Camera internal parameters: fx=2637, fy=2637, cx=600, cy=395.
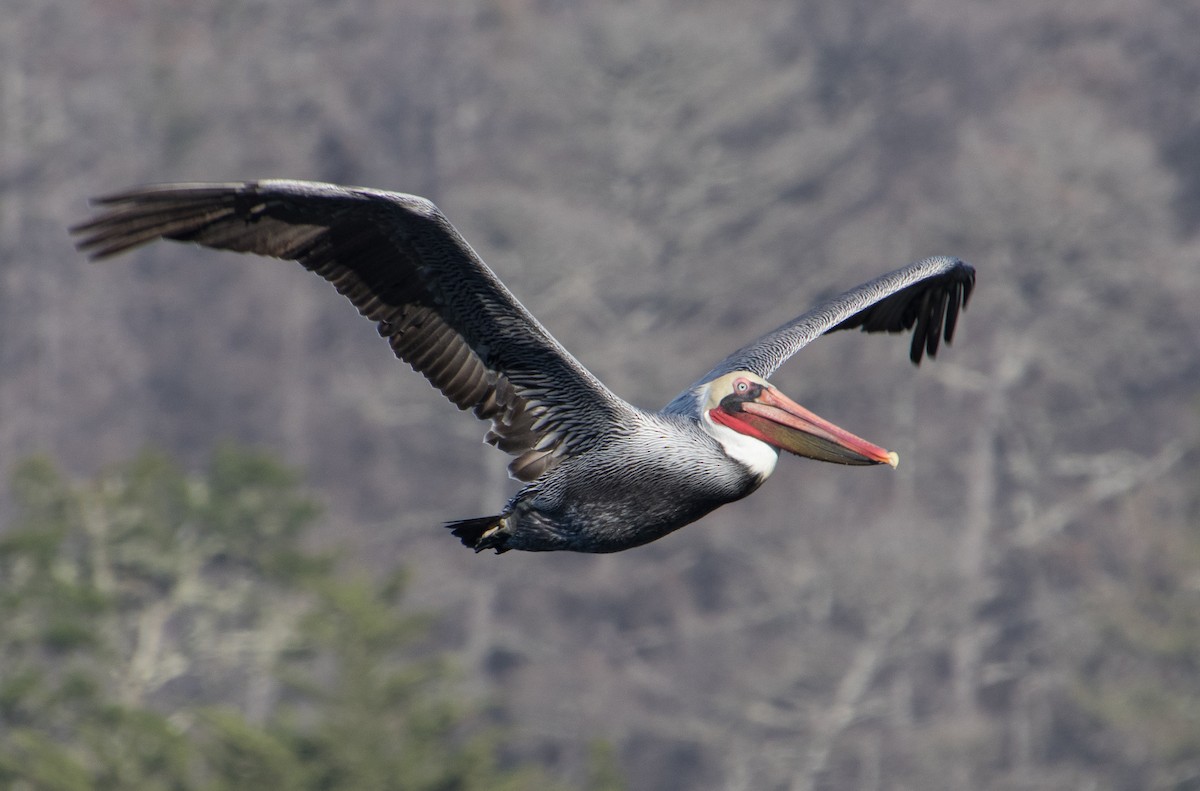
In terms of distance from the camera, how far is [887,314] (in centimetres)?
1467

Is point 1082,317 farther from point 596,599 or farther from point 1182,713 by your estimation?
point 1182,713

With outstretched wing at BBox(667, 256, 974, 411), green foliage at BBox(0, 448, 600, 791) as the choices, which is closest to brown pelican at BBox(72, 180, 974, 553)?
outstretched wing at BBox(667, 256, 974, 411)

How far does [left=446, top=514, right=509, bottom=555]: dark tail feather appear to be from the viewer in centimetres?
1221

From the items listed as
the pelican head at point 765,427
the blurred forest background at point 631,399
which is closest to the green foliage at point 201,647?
the blurred forest background at point 631,399

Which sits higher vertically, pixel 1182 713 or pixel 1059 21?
pixel 1059 21

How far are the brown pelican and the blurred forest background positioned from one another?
33.7 ft

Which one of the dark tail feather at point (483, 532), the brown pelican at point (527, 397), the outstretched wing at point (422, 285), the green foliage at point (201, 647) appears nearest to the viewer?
the outstretched wing at point (422, 285)

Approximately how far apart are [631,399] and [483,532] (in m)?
32.1

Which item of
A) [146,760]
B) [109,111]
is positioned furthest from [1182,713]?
[109,111]

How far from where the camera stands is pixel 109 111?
61.2m

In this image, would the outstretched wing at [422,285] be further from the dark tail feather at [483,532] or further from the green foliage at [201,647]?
the green foliage at [201,647]

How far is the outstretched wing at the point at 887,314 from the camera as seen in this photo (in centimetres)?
1318

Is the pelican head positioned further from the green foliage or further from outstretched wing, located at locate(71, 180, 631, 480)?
the green foliage

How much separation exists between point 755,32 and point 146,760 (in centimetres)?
3827
